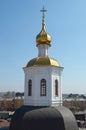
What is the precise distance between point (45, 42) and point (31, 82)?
2.61 metres

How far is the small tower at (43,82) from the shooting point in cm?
1361

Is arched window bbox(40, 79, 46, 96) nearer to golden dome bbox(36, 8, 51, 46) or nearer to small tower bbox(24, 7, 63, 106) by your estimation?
small tower bbox(24, 7, 63, 106)

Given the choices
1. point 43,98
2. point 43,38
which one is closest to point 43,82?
point 43,98

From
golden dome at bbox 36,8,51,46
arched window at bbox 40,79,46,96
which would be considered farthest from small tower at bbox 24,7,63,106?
golden dome at bbox 36,8,51,46

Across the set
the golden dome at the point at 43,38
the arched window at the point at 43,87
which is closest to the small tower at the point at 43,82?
the arched window at the point at 43,87

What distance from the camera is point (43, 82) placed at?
13930 millimetres

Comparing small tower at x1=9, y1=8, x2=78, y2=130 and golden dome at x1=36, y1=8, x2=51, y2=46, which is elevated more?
golden dome at x1=36, y1=8, x2=51, y2=46

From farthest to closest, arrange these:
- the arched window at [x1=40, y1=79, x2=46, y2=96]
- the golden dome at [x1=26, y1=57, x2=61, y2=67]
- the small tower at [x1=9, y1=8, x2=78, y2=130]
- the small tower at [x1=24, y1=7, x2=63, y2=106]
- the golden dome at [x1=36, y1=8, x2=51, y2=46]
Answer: the golden dome at [x1=36, y1=8, x2=51, y2=46]
the golden dome at [x1=26, y1=57, x2=61, y2=67]
the arched window at [x1=40, y1=79, x2=46, y2=96]
the small tower at [x1=24, y1=7, x2=63, y2=106]
the small tower at [x1=9, y1=8, x2=78, y2=130]

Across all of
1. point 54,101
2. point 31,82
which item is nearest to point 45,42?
point 31,82

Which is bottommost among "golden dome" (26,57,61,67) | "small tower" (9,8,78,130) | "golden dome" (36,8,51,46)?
"small tower" (9,8,78,130)

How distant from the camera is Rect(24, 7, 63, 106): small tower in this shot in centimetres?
1361

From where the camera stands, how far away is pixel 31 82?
1412cm

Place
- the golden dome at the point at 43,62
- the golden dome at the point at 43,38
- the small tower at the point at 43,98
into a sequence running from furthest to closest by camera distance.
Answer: the golden dome at the point at 43,38, the golden dome at the point at 43,62, the small tower at the point at 43,98

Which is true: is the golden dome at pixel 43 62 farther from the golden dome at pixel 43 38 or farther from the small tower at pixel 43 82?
the golden dome at pixel 43 38
